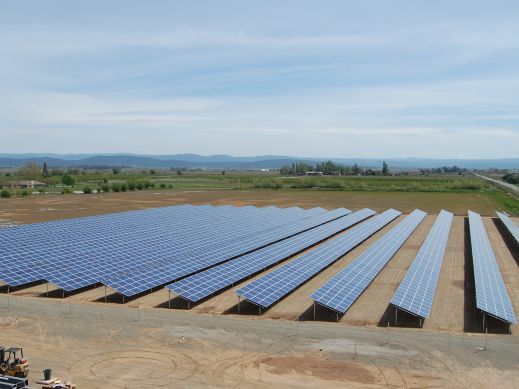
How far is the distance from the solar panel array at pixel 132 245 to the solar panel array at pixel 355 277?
9.85 m

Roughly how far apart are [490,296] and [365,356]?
1053 cm

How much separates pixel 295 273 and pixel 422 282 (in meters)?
8.22

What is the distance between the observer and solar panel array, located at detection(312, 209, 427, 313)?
86.6 feet

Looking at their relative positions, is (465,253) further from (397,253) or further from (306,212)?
(306,212)

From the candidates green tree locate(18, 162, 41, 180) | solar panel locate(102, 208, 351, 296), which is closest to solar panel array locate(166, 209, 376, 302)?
solar panel locate(102, 208, 351, 296)

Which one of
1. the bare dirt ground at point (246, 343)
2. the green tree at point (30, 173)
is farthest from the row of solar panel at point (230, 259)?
the green tree at point (30, 173)

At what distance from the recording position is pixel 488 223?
224ft

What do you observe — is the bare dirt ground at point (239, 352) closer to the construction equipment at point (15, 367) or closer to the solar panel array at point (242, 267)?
the construction equipment at point (15, 367)

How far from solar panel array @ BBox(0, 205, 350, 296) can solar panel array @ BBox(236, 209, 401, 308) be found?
5.68m

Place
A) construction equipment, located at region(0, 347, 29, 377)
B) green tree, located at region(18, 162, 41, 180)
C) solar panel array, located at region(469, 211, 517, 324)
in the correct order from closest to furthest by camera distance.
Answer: construction equipment, located at region(0, 347, 29, 377) → solar panel array, located at region(469, 211, 517, 324) → green tree, located at region(18, 162, 41, 180)

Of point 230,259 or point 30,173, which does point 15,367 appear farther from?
point 30,173

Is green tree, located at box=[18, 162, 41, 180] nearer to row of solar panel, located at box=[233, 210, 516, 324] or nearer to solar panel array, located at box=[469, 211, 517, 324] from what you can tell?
row of solar panel, located at box=[233, 210, 516, 324]

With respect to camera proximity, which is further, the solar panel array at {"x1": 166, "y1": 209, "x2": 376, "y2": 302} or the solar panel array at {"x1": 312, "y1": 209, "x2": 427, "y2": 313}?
the solar panel array at {"x1": 166, "y1": 209, "x2": 376, "y2": 302}

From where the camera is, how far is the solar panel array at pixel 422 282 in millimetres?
25459
